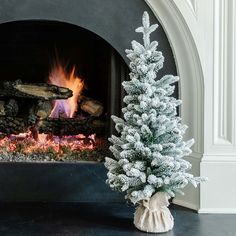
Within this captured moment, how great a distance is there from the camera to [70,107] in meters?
2.93

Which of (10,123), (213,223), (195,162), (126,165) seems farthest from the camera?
(10,123)

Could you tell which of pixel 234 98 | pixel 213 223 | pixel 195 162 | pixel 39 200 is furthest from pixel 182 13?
pixel 39 200

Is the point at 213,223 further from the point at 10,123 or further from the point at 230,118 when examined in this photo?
the point at 10,123

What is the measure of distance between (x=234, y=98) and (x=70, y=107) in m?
0.96

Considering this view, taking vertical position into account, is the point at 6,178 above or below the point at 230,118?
below

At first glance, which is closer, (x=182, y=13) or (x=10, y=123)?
(x=182, y=13)

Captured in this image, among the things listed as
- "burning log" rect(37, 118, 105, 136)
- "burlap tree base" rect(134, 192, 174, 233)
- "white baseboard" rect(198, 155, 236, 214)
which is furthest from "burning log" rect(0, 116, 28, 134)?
"white baseboard" rect(198, 155, 236, 214)

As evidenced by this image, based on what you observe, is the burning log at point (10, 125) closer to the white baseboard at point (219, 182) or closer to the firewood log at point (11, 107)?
the firewood log at point (11, 107)

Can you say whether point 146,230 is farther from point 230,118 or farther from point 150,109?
point 230,118

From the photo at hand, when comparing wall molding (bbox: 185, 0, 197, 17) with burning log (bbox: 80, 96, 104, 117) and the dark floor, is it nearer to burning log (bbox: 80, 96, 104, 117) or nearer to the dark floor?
burning log (bbox: 80, 96, 104, 117)

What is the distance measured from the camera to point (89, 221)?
7.94ft

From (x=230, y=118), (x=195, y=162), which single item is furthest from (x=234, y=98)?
(x=195, y=162)

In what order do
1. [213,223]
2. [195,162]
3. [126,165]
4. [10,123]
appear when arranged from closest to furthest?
[126,165] < [213,223] < [195,162] < [10,123]

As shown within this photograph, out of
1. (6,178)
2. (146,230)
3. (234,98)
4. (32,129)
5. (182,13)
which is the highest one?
(182,13)
